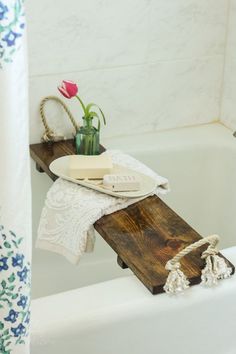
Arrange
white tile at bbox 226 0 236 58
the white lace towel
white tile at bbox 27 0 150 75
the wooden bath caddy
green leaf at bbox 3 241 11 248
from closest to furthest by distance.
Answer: green leaf at bbox 3 241 11 248
the wooden bath caddy
the white lace towel
white tile at bbox 27 0 150 75
white tile at bbox 226 0 236 58

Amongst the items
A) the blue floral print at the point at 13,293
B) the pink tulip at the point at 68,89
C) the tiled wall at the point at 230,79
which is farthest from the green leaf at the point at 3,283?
the tiled wall at the point at 230,79

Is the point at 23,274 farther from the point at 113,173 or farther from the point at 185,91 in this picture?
the point at 185,91

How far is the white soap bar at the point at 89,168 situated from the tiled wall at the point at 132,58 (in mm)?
292

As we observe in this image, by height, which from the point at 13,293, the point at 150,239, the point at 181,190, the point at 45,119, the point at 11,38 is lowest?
the point at 181,190

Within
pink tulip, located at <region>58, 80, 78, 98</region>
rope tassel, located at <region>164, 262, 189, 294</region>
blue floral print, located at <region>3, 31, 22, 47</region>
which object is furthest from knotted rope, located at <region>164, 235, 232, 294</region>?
blue floral print, located at <region>3, 31, 22, 47</region>

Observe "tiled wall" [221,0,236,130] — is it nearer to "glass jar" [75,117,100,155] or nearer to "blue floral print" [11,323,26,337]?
"glass jar" [75,117,100,155]

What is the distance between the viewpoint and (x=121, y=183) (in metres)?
1.71

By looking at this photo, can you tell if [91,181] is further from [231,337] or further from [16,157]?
[16,157]

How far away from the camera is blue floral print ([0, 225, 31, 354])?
2.99ft

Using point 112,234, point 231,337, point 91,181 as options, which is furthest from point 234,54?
point 231,337

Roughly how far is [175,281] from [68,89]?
705 millimetres

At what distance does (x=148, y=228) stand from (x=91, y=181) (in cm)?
→ 23

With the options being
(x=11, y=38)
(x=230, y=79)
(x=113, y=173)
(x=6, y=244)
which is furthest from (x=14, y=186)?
(x=230, y=79)

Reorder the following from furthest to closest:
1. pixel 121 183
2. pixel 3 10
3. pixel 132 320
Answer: pixel 121 183
pixel 132 320
pixel 3 10
